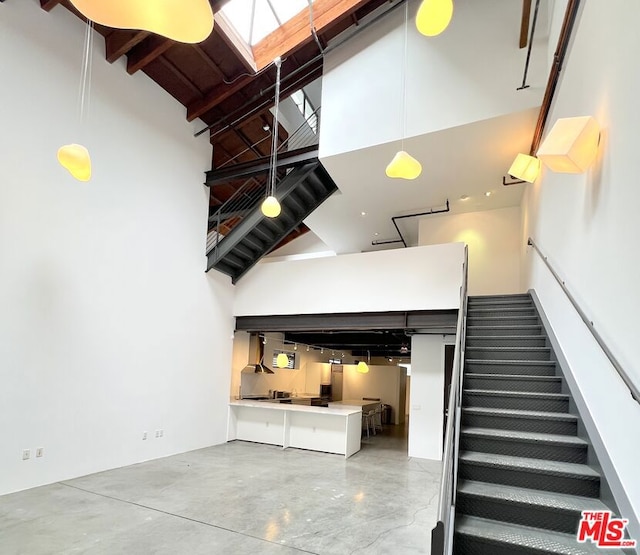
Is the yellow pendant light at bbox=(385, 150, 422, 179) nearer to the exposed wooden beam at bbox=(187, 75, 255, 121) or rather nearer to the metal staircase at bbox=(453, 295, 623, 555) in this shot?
the metal staircase at bbox=(453, 295, 623, 555)

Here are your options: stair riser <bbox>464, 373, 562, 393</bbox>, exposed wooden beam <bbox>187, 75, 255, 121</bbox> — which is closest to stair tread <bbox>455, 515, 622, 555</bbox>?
stair riser <bbox>464, 373, 562, 393</bbox>

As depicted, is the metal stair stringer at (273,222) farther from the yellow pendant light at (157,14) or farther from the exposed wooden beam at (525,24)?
the yellow pendant light at (157,14)

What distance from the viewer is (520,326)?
511 centimetres

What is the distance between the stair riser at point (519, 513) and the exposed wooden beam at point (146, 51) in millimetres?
7370

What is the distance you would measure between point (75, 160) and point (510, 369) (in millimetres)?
5350

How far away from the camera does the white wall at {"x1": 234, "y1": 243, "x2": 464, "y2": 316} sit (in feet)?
23.7

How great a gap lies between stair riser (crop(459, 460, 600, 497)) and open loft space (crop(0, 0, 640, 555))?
0.02 meters

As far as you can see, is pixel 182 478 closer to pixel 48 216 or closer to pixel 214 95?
pixel 48 216

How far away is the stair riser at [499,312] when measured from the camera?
5.65 m

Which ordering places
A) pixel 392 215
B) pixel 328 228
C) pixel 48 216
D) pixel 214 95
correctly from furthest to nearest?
pixel 328 228, pixel 392 215, pixel 214 95, pixel 48 216

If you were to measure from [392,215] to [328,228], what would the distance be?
1.78 m

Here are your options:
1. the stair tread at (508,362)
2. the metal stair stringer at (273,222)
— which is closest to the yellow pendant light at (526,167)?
the stair tread at (508,362)

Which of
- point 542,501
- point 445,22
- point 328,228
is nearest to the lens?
point 542,501

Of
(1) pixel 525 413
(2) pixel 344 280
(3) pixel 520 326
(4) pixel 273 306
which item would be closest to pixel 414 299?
(2) pixel 344 280
